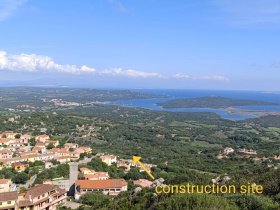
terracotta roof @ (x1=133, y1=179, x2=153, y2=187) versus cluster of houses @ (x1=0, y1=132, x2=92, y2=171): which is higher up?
terracotta roof @ (x1=133, y1=179, x2=153, y2=187)

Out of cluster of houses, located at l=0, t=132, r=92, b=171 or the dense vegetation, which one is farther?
cluster of houses, located at l=0, t=132, r=92, b=171

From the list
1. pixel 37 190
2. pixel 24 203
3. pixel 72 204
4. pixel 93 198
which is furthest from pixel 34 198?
pixel 93 198

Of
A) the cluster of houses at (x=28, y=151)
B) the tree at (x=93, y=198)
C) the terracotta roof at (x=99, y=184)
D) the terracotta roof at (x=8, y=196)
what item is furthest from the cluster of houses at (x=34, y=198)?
the cluster of houses at (x=28, y=151)

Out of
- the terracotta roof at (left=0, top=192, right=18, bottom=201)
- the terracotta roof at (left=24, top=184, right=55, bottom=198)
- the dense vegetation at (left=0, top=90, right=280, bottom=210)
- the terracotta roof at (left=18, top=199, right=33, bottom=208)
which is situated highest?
the terracotta roof at (left=0, top=192, right=18, bottom=201)

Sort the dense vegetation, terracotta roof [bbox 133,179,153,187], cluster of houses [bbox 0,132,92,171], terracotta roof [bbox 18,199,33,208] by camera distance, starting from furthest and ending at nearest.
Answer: cluster of houses [bbox 0,132,92,171] → terracotta roof [bbox 133,179,153,187] → terracotta roof [bbox 18,199,33,208] → the dense vegetation

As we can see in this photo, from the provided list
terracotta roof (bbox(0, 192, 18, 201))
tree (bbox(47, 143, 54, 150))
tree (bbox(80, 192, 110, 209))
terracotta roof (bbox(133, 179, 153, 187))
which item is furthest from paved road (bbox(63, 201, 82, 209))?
tree (bbox(47, 143, 54, 150))

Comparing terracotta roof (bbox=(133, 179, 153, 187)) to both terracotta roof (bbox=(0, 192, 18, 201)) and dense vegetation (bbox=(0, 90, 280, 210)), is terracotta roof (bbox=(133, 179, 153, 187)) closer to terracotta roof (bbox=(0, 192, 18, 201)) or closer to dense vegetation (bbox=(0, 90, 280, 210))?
dense vegetation (bbox=(0, 90, 280, 210))

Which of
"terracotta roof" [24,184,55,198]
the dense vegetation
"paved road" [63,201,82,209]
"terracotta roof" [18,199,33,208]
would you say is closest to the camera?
the dense vegetation

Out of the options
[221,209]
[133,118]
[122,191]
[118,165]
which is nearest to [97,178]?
[122,191]
